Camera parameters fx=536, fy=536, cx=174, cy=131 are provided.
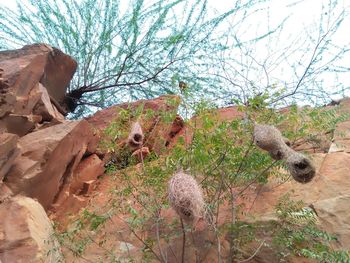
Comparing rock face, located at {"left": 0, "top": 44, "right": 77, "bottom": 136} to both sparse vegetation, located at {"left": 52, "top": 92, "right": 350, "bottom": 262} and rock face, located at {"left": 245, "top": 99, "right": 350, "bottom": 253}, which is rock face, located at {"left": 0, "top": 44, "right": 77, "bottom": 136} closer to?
sparse vegetation, located at {"left": 52, "top": 92, "right": 350, "bottom": 262}

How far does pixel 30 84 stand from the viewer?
6012 millimetres

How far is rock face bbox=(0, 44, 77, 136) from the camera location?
222 inches

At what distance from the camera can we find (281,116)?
470 cm

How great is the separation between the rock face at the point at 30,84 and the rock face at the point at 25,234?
91 centimetres

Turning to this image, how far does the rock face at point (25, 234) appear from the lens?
4574 millimetres

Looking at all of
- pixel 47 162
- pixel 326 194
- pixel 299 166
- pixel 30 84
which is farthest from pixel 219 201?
pixel 30 84

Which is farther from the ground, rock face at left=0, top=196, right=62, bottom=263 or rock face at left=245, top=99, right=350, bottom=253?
rock face at left=245, top=99, right=350, bottom=253

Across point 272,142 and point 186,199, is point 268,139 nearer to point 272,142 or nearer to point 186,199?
point 272,142

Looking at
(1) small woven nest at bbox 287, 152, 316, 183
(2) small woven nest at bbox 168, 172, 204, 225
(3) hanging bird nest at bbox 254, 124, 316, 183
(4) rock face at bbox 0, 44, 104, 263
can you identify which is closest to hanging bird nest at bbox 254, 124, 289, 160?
(3) hanging bird nest at bbox 254, 124, 316, 183

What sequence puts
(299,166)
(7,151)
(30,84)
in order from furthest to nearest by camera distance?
(30,84), (7,151), (299,166)

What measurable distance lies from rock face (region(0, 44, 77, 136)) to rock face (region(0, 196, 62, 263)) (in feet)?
3.00

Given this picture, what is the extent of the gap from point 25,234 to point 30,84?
6.41ft

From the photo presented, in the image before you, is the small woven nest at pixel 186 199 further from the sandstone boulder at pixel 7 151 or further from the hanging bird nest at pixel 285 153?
the sandstone boulder at pixel 7 151

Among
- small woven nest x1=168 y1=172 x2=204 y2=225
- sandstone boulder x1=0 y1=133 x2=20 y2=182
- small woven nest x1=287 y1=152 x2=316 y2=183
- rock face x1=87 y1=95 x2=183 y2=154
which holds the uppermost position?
rock face x1=87 y1=95 x2=183 y2=154
